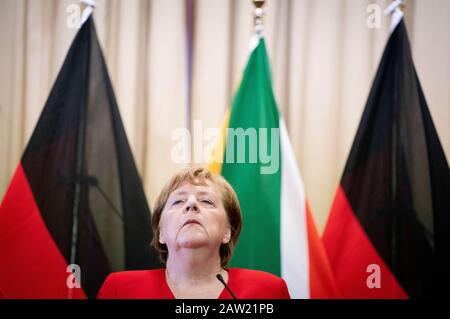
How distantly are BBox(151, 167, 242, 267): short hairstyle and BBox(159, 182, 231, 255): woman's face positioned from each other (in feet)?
0.06

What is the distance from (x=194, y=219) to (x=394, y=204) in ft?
3.01

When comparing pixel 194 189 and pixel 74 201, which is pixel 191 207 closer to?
pixel 194 189

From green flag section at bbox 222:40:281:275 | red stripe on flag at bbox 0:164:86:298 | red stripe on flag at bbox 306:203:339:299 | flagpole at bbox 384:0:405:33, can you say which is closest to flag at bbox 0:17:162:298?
red stripe on flag at bbox 0:164:86:298

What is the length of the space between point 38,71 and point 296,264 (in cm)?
143

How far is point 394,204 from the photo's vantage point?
2031 millimetres

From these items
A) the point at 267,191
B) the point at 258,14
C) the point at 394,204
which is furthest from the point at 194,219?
the point at 258,14

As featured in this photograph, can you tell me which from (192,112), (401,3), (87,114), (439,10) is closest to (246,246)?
(192,112)

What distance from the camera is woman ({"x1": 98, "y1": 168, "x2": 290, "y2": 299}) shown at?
1459 mm

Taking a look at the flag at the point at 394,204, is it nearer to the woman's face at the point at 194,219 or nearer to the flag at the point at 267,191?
the flag at the point at 267,191

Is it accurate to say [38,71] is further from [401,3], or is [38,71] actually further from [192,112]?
[401,3]

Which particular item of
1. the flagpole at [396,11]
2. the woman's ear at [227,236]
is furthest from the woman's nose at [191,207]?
the flagpole at [396,11]

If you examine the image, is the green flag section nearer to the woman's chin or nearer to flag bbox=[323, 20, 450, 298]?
flag bbox=[323, 20, 450, 298]

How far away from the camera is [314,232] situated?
1992mm

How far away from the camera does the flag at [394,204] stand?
201 centimetres
